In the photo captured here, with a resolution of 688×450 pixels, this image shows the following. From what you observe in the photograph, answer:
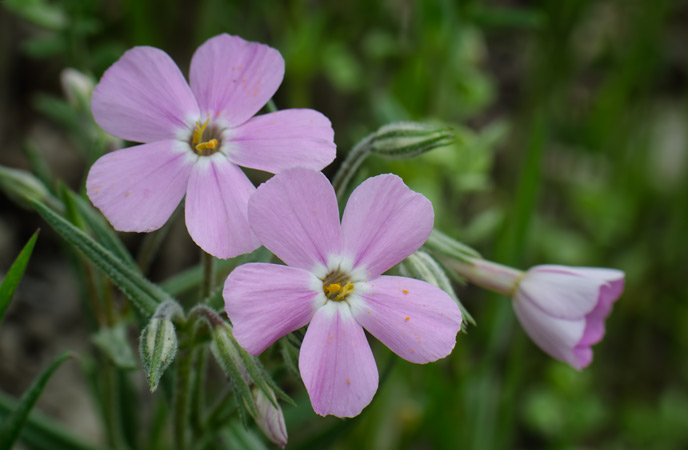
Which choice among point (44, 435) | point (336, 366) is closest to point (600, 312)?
point (336, 366)

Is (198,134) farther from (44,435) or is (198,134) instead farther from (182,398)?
(44,435)

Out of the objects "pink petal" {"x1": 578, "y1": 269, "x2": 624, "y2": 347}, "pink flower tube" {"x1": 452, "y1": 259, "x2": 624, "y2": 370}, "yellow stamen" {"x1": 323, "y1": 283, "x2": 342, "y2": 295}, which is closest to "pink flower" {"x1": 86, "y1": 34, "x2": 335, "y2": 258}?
"yellow stamen" {"x1": 323, "y1": 283, "x2": 342, "y2": 295}

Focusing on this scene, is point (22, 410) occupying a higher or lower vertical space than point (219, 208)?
lower

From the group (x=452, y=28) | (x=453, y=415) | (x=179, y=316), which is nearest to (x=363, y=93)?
(x=452, y=28)

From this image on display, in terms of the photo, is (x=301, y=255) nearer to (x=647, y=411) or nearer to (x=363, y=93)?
(x=363, y=93)

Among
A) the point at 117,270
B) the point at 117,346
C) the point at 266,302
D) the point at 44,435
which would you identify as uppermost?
the point at 266,302

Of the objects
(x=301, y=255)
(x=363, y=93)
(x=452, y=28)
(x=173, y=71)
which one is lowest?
(x=363, y=93)
